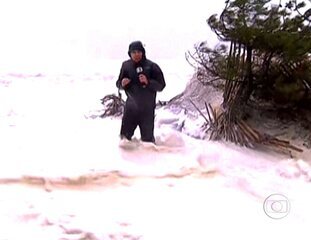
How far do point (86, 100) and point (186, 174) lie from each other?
343 centimetres

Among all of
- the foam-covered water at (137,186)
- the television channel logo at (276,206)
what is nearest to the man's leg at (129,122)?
the foam-covered water at (137,186)

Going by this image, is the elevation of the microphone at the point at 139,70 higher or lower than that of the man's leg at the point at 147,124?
higher

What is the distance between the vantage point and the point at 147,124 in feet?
13.2

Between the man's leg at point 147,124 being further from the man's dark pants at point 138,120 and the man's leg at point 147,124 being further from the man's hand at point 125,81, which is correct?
the man's hand at point 125,81

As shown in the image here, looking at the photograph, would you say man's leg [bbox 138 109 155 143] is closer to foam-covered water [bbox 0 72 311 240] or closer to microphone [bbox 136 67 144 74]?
foam-covered water [bbox 0 72 311 240]

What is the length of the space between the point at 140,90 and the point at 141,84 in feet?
0.17

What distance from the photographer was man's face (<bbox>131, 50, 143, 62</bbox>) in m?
3.88

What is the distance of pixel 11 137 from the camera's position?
4.09m

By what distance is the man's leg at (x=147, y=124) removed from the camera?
158 inches

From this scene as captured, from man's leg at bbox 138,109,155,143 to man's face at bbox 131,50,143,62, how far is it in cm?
38

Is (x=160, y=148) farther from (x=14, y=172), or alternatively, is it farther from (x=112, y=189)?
(x=14, y=172)

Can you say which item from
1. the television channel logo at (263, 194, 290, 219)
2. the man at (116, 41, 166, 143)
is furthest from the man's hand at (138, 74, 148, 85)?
the television channel logo at (263, 194, 290, 219)

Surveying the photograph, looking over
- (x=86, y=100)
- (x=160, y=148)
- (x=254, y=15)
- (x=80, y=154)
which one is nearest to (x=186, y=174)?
(x=160, y=148)

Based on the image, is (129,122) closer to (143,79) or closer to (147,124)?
(147,124)
